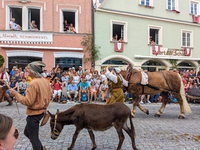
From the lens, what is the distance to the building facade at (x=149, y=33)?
16.5 m

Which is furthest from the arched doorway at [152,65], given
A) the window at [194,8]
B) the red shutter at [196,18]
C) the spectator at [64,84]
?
the spectator at [64,84]

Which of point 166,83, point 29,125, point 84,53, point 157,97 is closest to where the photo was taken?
point 29,125

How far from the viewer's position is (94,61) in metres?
15.9

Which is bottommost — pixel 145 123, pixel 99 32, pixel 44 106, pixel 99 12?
pixel 145 123

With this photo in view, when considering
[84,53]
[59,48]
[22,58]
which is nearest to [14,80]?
[22,58]

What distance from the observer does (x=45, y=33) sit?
49.6 feet

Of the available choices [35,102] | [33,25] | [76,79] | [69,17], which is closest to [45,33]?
[33,25]

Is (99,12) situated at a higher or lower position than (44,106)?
higher

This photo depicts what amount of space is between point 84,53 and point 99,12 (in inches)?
150

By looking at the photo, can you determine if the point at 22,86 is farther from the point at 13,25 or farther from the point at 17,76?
the point at 13,25

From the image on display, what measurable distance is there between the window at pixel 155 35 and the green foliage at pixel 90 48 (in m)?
6.00

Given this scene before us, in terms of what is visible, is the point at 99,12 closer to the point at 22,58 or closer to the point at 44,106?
the point at 22,58

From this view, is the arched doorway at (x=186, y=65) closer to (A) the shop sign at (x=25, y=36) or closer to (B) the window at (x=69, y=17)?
(B) the window at (x=69, y=17)

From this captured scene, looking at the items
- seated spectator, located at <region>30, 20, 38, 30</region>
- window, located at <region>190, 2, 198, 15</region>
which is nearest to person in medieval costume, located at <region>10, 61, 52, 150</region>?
seated spectator, located at <region>30, 20, 38, 30</region>
